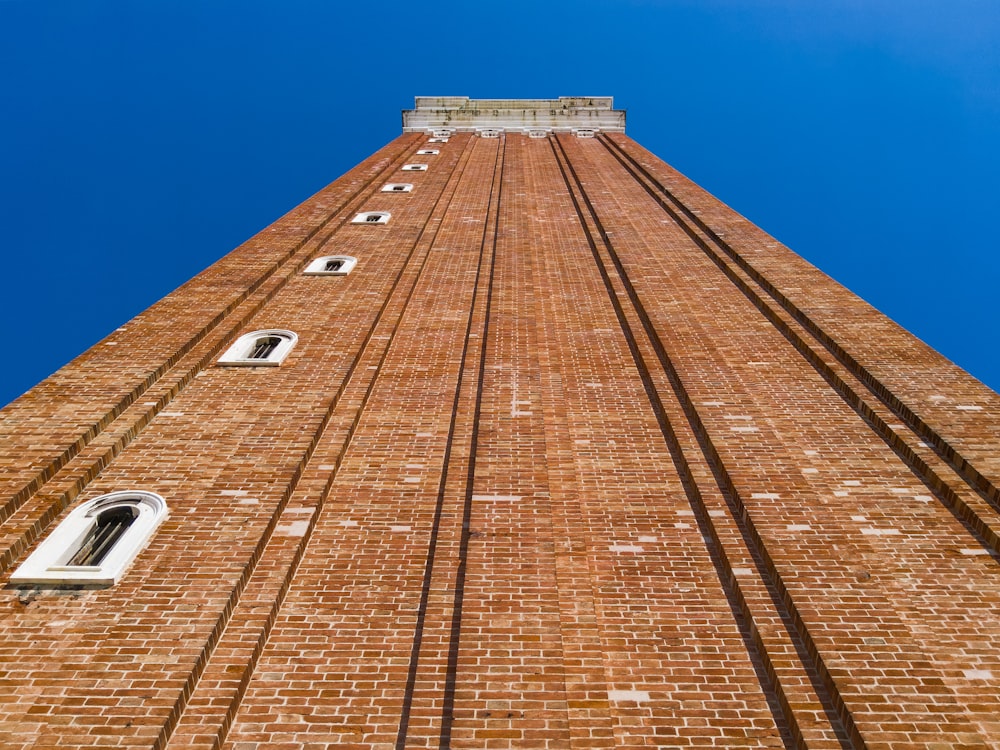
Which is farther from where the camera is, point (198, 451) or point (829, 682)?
point (198, 451)

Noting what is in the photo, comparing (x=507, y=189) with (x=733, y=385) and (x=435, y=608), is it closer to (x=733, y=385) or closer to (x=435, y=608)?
(x=733, y=385)

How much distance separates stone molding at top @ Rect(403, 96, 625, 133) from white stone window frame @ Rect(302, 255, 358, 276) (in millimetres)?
23753

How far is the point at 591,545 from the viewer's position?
7.91m

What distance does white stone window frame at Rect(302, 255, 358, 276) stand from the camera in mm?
16109

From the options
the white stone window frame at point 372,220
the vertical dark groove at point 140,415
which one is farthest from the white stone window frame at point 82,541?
the white stone window frame at point 372,220

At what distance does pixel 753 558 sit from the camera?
24.9ft

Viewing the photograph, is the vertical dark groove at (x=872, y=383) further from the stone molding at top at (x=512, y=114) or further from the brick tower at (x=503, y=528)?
the stone molding at top at (x=512, y=114)

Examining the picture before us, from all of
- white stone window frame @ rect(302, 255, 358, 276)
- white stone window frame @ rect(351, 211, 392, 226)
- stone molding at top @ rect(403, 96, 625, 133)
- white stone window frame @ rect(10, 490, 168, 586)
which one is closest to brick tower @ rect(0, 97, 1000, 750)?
white stone window frame @ rect(10, 490, 168, 586)

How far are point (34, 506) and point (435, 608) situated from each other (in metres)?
4.62

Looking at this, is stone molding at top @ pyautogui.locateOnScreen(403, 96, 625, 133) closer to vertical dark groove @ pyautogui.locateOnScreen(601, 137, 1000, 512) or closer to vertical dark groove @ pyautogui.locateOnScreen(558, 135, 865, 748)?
vertical dark groove @ pyautogui.locateOnScreen(601, 137, 1000, 512)

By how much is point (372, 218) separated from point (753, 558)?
624 inches

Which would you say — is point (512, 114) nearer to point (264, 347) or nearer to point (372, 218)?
point (372, 218)

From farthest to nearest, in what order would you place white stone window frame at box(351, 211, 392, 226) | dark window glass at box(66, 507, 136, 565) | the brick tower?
white stone window frame at box(351, 211, 392, 226)
dark window glass at box(66, 507, 136, 565)
the brick tower

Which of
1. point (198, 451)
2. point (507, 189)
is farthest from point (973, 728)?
point (507, 189)
